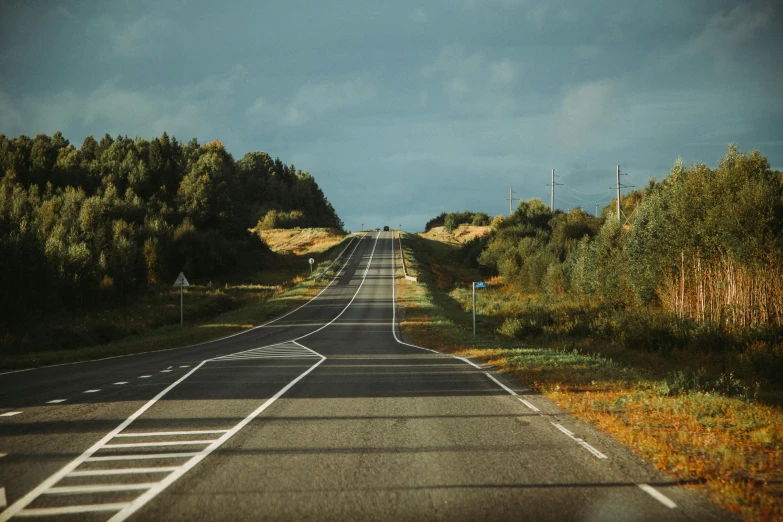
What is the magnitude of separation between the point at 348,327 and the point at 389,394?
21721 millimetres

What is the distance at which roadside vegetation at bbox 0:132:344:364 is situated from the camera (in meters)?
34.6

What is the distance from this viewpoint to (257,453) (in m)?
6.79

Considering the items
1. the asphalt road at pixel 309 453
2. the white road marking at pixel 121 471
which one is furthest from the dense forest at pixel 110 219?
the white road marking at pixel 121 471

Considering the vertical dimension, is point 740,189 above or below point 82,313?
above

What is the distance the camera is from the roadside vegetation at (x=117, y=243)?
34.6m

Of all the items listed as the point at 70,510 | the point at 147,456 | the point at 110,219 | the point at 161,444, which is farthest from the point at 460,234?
the point at 70,510

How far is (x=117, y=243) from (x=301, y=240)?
52050mm

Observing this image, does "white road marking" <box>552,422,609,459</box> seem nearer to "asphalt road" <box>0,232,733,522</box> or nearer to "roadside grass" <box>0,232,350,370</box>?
"asphalt road" <box>0,232,733,522</box>

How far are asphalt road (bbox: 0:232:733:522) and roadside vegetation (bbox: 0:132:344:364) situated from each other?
10.7 m

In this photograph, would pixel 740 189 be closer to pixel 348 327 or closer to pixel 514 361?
pixel 514 361

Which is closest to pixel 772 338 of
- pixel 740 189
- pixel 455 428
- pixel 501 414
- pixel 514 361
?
pixel 740 189

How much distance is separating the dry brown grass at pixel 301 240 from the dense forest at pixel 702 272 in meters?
62.7

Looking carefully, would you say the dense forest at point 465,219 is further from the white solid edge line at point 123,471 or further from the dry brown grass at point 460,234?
the white solid edge line at point 123,471

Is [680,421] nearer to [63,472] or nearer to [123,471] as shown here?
[123,471]
